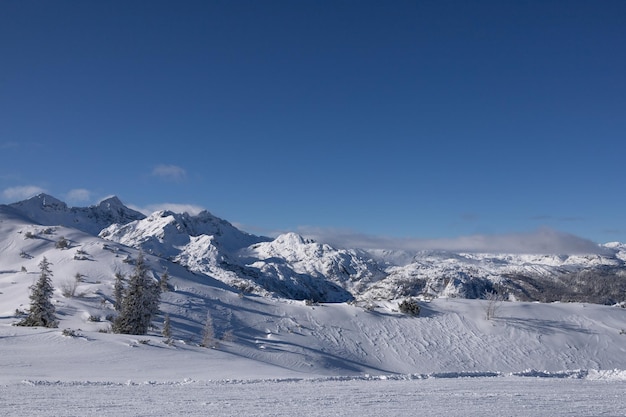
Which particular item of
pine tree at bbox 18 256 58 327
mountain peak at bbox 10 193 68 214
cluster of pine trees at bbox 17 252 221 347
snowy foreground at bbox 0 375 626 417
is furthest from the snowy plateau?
mountain peak at bbox 10 193 68 214

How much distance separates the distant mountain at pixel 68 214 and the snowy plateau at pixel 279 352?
3030cm

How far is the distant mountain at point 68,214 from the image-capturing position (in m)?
94.7

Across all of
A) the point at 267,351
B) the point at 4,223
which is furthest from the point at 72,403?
the point at 4,223

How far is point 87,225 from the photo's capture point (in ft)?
481

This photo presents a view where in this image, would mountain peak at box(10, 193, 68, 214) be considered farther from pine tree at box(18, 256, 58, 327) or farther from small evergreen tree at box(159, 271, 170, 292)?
pine tree at box(18, 256, 58, 327)

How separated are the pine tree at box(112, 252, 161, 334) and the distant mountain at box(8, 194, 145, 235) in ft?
119

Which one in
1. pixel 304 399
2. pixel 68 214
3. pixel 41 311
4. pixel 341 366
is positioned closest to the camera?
pixel 304 399

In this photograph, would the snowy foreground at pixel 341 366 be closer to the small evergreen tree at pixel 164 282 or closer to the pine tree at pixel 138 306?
the pine tree at pixel 138 306

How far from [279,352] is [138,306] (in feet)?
21.3

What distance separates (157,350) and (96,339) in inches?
87.4

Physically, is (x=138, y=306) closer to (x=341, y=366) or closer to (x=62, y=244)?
(x=341, y=366)

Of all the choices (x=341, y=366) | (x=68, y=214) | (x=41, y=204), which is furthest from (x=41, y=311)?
(x=68, y=214)

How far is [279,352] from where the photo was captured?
23.2 m

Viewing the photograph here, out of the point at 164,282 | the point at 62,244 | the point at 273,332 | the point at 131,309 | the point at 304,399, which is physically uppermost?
the point at 62,244
